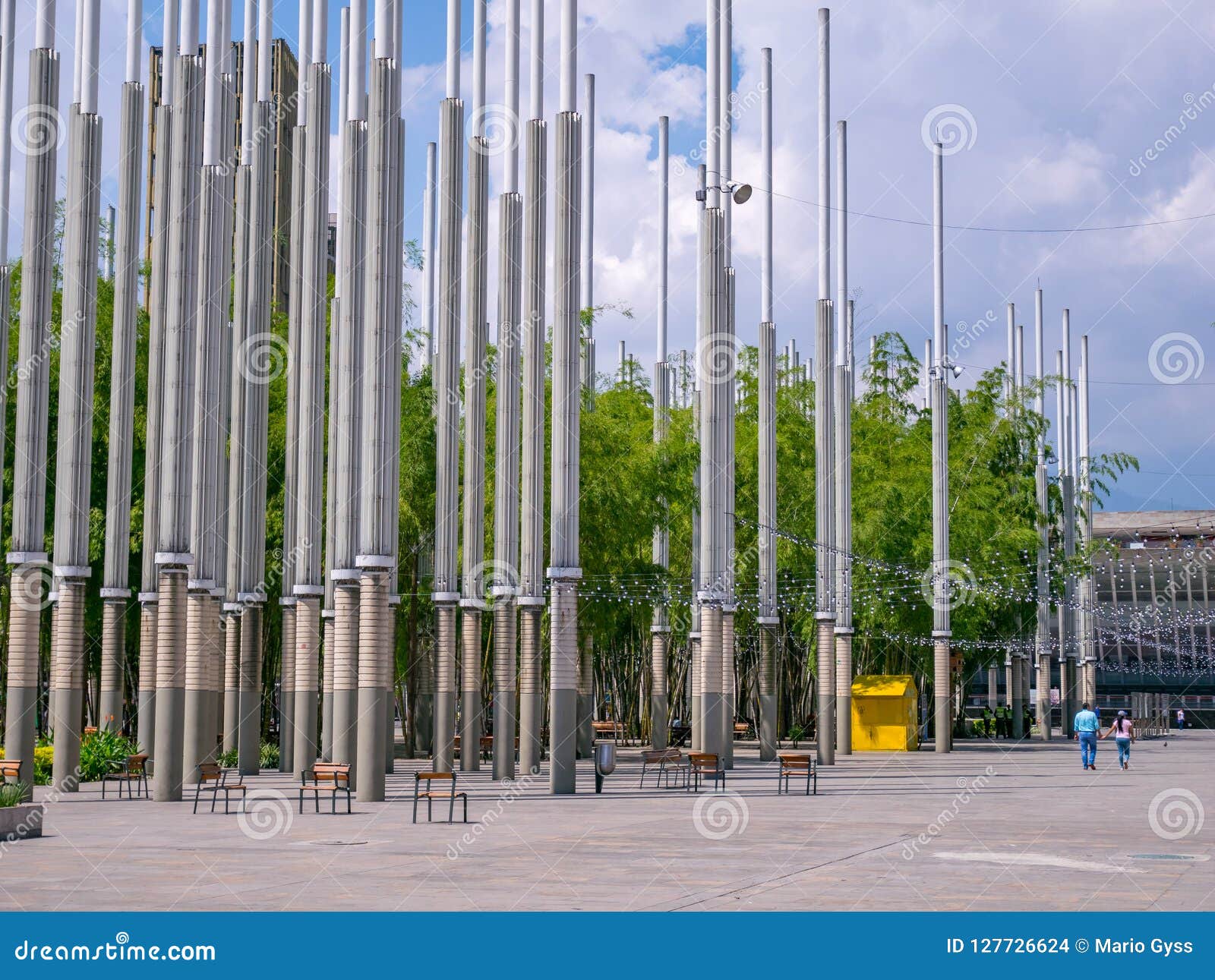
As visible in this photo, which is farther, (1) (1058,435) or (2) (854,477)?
(1) (1058,435)

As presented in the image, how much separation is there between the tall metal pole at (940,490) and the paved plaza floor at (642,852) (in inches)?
672

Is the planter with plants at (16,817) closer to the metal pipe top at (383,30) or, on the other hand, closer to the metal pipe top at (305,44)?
the metal pipe top at (383,30)

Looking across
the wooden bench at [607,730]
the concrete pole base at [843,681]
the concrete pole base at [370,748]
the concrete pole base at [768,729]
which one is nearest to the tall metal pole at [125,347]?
the concrete pole base at [370,748]

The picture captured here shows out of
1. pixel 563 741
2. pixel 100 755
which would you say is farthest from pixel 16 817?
pixel 100 755

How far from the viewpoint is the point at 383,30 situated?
2736 centimetres

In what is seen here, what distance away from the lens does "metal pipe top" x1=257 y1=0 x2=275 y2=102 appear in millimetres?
34156

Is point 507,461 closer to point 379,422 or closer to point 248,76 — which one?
point 379,422

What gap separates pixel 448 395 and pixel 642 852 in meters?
17.3

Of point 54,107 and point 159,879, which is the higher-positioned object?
point 54,107

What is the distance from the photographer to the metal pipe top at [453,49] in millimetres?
31875

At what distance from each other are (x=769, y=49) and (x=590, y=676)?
1693 centimetres

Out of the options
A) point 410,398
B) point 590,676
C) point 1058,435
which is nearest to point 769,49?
point 410,398

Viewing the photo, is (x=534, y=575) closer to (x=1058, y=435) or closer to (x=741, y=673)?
(x=741, y=673)

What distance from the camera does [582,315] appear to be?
149ft
